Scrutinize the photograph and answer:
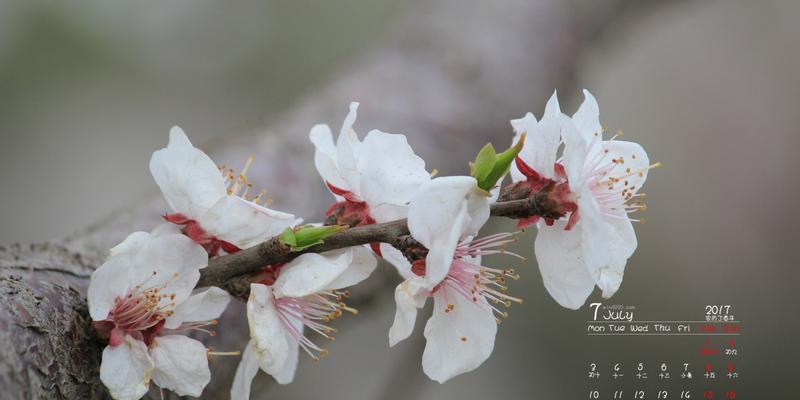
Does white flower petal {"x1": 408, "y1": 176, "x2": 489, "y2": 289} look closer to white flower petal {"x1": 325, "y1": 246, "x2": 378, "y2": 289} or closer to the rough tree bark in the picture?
white flower petal {"x1": 325, "y1": 246, "x2": 378, "y2": 289}

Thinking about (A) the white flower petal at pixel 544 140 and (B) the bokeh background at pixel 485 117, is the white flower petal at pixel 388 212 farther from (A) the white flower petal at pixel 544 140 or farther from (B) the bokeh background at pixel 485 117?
(B) the bokeh background at pixel 485 117

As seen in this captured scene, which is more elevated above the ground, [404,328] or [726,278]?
[726,278]

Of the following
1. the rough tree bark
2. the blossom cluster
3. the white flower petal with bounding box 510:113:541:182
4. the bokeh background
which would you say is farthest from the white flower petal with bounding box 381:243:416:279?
the bokeh background

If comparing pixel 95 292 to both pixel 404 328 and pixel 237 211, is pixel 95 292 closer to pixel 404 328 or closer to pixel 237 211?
pixel 237 211

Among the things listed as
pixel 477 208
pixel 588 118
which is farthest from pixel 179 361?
pixel 588 118

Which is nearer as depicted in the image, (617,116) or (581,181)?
(581,181)

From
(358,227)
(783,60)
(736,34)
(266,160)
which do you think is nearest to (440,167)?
(266,160)
